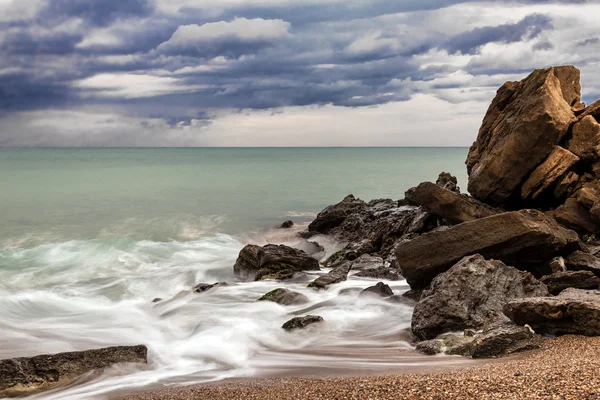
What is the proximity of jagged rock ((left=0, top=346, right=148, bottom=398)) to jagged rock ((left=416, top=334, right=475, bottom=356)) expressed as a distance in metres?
4.52

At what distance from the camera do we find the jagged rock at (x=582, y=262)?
11.4m

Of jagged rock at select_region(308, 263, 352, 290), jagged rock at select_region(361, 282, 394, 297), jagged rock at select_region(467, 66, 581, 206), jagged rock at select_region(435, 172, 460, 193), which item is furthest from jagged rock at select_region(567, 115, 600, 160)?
jagged rock at select_region(308, 263, 352, 290)

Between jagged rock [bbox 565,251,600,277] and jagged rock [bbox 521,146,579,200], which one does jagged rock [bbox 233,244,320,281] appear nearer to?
jagged rock [bbox 521,146,579,200]

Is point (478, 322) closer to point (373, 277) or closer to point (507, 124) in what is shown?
point (373, 277)

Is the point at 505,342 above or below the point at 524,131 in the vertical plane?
below

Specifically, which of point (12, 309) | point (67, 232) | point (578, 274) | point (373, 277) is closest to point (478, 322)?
point (578, 274)

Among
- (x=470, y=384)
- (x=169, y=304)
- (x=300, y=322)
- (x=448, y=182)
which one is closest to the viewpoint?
(x=470, y=384)

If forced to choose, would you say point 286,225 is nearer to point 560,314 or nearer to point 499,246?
point 499,246

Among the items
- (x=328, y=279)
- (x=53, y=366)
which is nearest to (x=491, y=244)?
(x=328, y=279)

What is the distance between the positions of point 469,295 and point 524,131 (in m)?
6.54

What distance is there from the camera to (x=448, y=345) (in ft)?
27.3

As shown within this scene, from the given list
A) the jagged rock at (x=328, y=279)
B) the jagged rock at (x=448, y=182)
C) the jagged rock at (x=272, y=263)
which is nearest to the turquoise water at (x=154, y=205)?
the jagged rock at (x=272, y=263)

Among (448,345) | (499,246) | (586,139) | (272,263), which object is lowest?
(448,345)

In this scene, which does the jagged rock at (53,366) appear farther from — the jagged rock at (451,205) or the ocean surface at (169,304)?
the jagged rock at (451,205)
